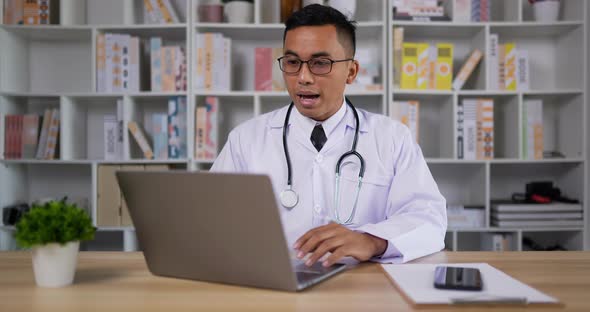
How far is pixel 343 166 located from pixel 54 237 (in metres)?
0.97

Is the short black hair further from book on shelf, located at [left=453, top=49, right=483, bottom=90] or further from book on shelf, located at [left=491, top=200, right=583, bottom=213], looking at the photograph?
book on shelf, located at [left=491, top=200, right=583, bottom=213]

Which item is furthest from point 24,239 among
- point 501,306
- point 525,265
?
point 525,265

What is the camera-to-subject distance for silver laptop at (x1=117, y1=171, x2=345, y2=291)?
85cm

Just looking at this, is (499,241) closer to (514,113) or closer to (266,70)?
(514,113)

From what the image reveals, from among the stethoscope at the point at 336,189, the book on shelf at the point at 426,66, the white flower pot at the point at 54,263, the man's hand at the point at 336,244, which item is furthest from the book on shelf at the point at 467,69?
the white flower pot at the point at 54,263

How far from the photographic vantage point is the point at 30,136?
9.77ft

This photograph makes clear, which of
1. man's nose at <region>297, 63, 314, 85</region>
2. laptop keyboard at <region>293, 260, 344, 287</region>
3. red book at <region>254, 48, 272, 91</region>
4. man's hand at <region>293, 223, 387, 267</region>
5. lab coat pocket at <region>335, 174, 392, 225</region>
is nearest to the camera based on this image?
laptop keyboard at <region>293, 260, 344, 287</region>

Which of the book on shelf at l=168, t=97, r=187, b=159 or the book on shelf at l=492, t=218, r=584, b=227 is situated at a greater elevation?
the book on shelf at l=168, t=97, r=187, b=159

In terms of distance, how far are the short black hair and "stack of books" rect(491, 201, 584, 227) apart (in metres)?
1.60

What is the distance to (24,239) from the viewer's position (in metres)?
0.92

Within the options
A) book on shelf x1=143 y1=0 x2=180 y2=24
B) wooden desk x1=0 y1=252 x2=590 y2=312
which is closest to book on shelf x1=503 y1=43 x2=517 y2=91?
book on shelf x1=143 y1=0 x2=180 y2=24

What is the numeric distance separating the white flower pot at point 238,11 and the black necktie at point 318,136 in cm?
138

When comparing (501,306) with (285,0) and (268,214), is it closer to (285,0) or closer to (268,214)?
(268,214)

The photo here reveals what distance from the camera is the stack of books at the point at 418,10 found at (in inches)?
114
